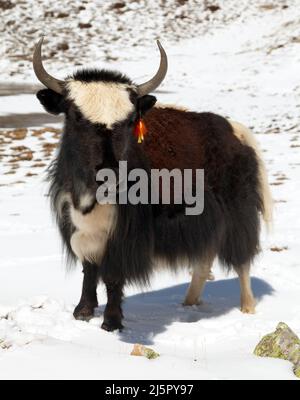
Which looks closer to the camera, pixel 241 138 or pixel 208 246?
pixel 208 246

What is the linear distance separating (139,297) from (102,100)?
7.47ft

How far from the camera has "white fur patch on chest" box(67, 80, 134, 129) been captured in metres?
4.32

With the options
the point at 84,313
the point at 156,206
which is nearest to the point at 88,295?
the point at 84,313

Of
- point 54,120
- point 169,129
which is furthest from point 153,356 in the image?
point 54,120

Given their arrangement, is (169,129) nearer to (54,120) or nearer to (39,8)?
(54,120)

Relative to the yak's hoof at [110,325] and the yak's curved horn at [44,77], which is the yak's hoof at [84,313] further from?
the yak's curved horn at [44,77]

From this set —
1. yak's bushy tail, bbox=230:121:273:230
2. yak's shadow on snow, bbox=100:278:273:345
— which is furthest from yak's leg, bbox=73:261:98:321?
yak's bushy tail, bbox=230:121:273:230

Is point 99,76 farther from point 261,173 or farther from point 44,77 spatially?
point 261,173

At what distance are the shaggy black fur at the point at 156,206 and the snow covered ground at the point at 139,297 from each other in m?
0.44

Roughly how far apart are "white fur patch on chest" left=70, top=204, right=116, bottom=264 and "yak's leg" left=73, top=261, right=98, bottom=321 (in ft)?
0.56

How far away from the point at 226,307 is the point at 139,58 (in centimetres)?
1910

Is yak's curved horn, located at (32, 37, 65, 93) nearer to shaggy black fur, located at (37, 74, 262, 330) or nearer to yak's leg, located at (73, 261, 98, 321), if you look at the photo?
shaggy black fur, located at (37, 74, 262, 330)
